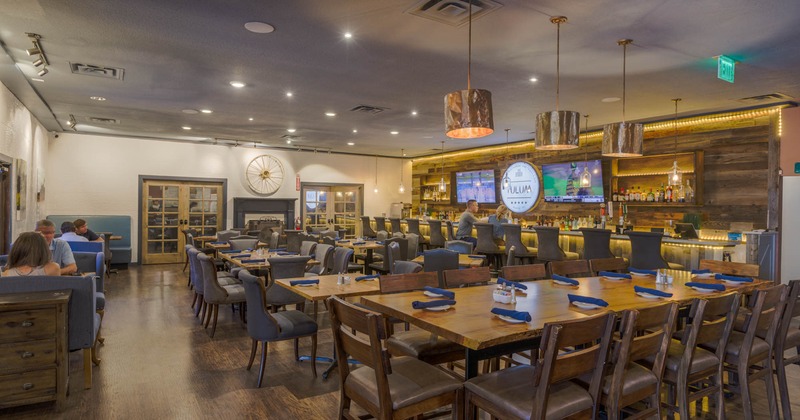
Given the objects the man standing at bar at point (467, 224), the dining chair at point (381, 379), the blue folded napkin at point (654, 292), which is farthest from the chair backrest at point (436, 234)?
the dining chair at point (381, 379)

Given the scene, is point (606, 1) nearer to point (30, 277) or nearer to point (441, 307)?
point (441, 307)

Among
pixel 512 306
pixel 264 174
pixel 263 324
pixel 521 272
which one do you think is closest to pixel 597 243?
pixel 521 272

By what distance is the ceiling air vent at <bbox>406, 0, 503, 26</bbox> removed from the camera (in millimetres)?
3582

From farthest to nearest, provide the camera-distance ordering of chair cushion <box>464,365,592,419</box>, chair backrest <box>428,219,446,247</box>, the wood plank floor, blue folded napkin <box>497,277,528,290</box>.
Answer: chair backrest <box>428,219,446,247</box>, the wood plank floor, blue folded napkin <box>497,277,528,290</box>, chair cushion <box>464,365,592,419</box>

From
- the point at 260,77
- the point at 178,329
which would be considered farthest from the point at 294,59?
the point at 178,329

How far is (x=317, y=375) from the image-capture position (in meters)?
4.05

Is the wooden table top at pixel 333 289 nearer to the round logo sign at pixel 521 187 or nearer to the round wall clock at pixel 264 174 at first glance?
the round logo sign at pixel 521 187

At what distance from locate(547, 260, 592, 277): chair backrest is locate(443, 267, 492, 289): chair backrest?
0.66 metres

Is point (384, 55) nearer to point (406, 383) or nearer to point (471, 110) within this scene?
point (471, 110)

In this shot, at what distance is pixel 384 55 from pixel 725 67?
3.51 metres

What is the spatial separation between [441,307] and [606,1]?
2.67 meters

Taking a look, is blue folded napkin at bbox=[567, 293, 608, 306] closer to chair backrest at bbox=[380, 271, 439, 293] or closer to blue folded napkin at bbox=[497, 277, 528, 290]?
blue folded napkin at bbox=[497, 277, 528, 290]

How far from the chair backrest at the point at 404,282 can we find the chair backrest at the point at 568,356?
4.30 ft

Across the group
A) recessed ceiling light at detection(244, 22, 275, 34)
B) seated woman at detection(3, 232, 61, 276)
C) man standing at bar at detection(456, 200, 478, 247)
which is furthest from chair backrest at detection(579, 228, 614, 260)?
seated woman at detection(3, 232, 61, 276)
